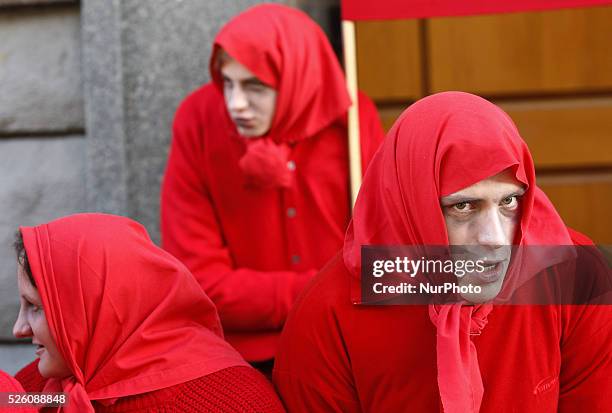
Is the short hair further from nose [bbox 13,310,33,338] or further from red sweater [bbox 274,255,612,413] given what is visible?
red sweater [bbox 274,255,612,413]

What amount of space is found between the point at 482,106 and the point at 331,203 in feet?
3.91

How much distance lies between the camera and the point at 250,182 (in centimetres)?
348

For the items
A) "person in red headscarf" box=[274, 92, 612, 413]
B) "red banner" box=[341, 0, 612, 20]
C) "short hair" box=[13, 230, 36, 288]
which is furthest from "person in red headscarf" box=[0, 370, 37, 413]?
"red banner" box=[341, 0, 612, 20]

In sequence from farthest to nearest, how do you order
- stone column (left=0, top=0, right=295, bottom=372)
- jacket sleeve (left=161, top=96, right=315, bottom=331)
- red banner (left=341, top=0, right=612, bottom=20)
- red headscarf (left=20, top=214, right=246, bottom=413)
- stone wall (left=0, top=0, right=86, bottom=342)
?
stone wall (left=0, top=0, right=86, bottom=342), stone column (left=0, top=0, right=295, bottom=372), jacket sleeve (left=161, top=96, right=315, bottom=331), red banner (left=341, top=0, right=612, bottom=20), red headscarf (left=20, top=214, right=246, bottom=413)

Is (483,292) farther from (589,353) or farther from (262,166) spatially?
(262,166)

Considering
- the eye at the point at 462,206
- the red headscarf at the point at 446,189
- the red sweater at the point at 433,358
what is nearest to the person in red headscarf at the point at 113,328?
the red sweater at the point at 433,358

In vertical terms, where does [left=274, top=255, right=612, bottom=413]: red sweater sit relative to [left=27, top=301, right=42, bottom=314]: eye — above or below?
below

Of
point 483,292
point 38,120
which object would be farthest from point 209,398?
point 38,120

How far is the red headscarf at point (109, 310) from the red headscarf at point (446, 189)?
437 millimetres

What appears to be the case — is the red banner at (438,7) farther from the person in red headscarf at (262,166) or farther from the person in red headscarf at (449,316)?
the person in red headscarf at (449,316)

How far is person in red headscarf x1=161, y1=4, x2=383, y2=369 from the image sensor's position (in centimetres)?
343

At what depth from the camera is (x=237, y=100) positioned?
3410 millimetres

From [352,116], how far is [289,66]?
10.3 inches

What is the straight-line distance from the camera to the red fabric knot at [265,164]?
3400 millimetres
